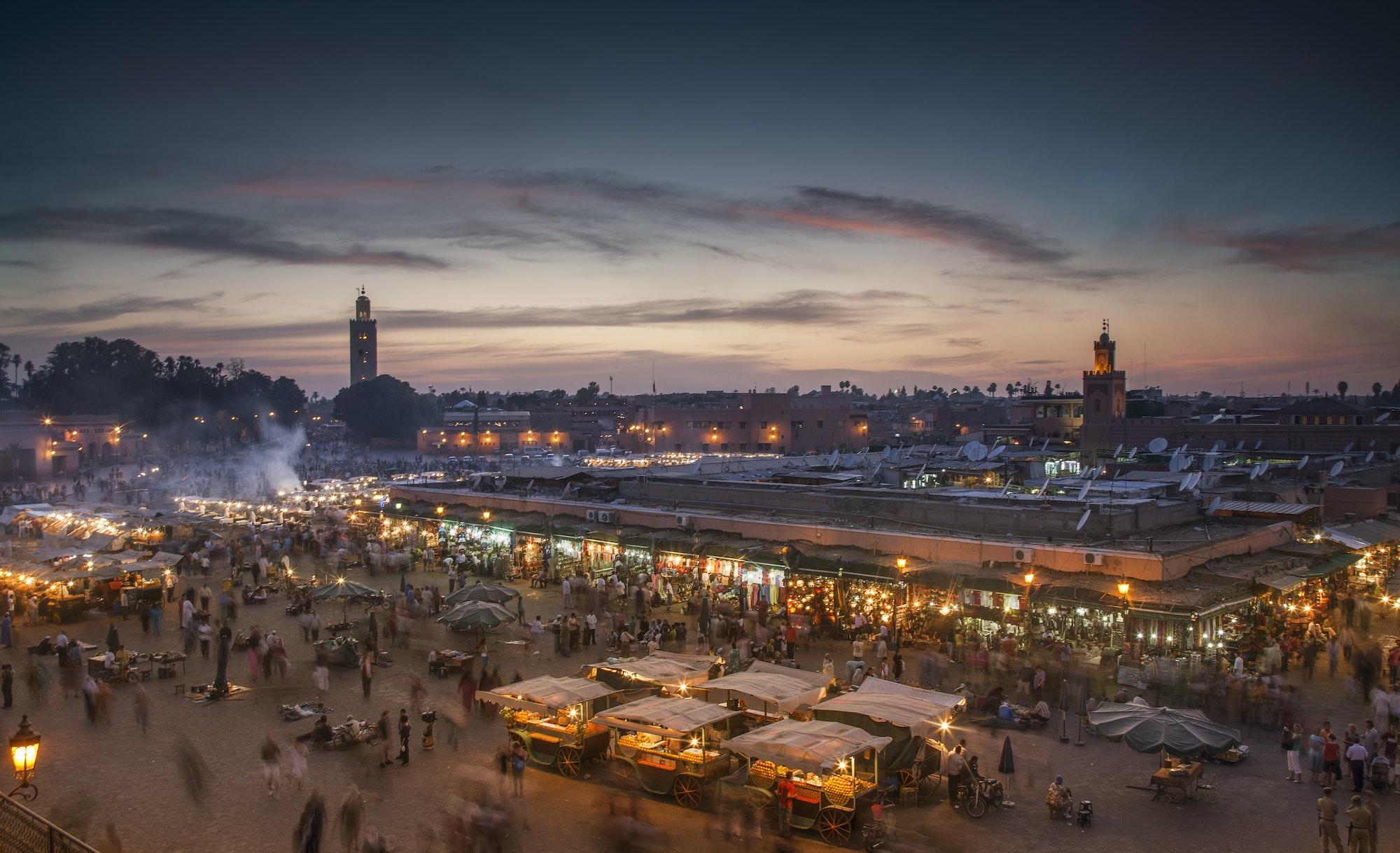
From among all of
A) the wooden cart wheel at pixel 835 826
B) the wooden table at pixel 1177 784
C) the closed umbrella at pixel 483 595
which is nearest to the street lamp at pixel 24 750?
the wooden cart wheel at pixel 835 826

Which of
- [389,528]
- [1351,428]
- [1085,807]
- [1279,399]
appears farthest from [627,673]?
[1279,399]

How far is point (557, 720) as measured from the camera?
42.3ft

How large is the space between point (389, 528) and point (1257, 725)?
2986 cm

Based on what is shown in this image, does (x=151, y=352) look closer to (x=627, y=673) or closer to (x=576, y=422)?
(x=576, y=422)

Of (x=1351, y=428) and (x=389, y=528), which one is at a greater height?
(x=1351, y=428)

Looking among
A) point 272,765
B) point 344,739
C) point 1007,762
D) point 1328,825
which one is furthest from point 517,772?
point 1328,825

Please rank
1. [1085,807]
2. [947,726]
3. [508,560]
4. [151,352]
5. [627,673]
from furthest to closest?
1. [151,352]
2. [508,560]
3. [627,673]
4. [947,726]
5. [1085,807]

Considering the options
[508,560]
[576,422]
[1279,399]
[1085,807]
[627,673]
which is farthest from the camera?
[576,422]

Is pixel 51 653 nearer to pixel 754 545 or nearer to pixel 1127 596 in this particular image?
pixel 754 545

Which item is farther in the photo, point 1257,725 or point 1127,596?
point 1127,596

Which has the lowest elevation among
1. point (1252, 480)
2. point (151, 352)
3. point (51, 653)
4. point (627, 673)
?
point (51, 653)

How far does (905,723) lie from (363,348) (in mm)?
180956

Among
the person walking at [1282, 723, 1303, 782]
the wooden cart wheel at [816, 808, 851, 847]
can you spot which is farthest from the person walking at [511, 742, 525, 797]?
the person walking at [1282, 723, 1303, 782]

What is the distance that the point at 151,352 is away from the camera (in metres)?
100
